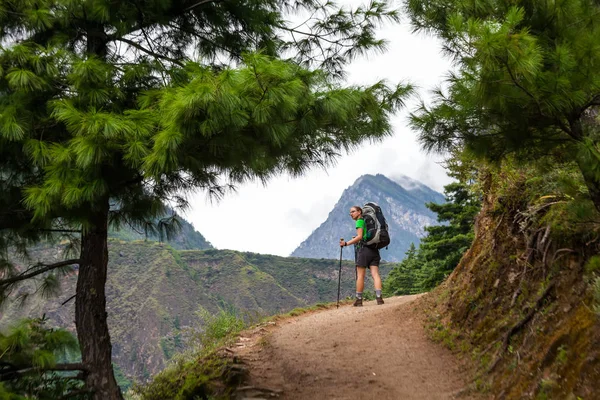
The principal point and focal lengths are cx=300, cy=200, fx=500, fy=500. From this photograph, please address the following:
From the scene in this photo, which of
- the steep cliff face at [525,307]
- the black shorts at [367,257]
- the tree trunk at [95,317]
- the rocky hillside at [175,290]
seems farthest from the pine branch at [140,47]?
the rocky hillside at [175,290]

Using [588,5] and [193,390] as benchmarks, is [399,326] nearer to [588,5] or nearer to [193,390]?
[193,390]

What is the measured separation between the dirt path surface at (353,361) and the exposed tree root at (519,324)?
1.56 ft

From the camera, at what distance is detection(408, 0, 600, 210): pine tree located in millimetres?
3178

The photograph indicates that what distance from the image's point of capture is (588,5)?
143 inches

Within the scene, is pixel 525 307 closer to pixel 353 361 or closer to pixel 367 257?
pixel 353 361

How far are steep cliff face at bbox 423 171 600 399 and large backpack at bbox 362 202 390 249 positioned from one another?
5.92 feet

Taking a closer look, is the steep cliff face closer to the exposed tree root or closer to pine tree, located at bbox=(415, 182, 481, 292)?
the exposed tree root

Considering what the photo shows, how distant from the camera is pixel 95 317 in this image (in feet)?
17.0

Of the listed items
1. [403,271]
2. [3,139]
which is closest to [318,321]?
[3,139]

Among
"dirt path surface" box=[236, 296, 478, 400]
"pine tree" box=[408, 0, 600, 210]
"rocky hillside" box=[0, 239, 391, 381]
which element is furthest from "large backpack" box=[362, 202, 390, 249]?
"rocky hillside" box=[0, 239, 391, 381]

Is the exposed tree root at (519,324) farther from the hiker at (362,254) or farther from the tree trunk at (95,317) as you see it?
the hiker at (362,254)

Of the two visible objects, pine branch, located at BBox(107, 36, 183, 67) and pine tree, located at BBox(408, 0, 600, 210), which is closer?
pine tree, located at BBox(408, 0, 600, 210)

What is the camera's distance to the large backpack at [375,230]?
9227 millimetres

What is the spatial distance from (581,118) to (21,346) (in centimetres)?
515
